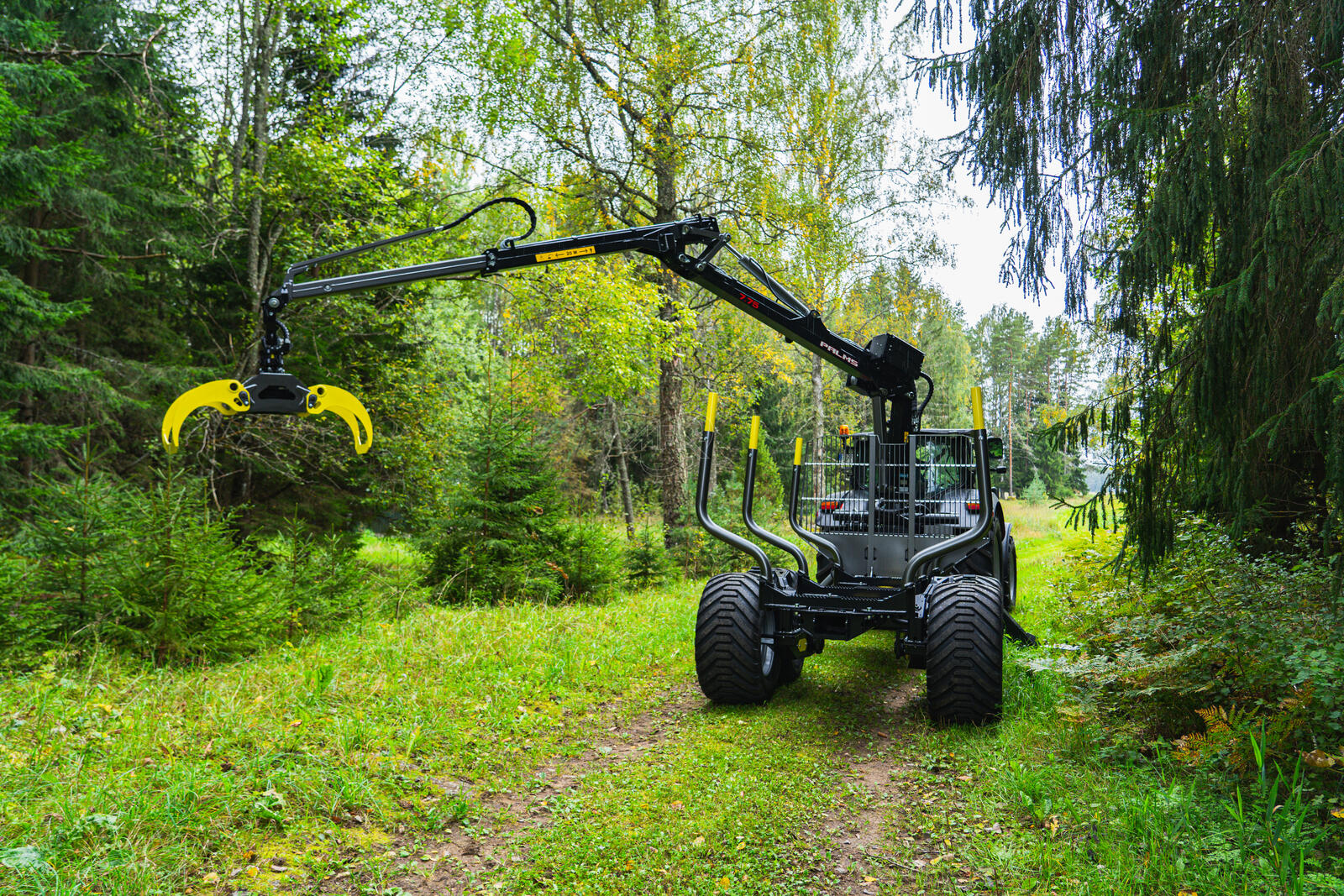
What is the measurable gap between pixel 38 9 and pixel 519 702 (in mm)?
8281

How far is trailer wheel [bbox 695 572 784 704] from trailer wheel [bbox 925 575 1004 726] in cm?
107

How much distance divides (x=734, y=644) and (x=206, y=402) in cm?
330

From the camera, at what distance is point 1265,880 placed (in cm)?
247

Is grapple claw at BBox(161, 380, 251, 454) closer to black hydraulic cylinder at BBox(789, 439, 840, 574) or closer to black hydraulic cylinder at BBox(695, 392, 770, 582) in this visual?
black hydraulic cylinder at BBox(695, 392, 770, 582)

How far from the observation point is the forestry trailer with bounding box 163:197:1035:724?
3.76 metres

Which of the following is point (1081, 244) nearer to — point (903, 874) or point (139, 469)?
point (903, 874)

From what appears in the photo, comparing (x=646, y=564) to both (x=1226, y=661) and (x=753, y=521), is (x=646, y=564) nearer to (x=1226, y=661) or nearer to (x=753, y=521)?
(x=753, y=521)

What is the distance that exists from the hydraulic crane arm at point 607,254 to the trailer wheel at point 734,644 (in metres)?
1.91

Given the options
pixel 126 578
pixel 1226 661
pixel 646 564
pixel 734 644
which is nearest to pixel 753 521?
pixel 734 644

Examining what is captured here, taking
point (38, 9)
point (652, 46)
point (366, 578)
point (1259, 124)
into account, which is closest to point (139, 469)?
point (366, 578)

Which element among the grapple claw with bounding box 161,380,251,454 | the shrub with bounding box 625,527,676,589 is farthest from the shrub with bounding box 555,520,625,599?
the grapple claw with bounding box 161,380,251,454

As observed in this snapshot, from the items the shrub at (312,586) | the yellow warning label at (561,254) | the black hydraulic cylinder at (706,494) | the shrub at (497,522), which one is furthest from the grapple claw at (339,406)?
the shrub at (497,522)

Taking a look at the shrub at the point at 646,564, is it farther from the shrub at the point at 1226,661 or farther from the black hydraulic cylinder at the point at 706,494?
the shrub at the point at 1226,661

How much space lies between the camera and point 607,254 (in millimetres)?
5246
